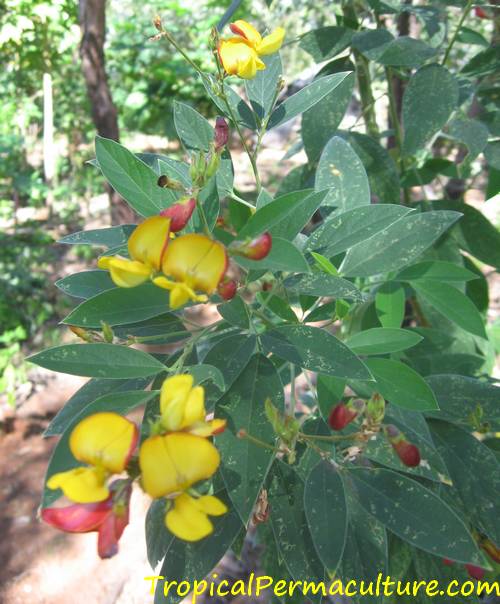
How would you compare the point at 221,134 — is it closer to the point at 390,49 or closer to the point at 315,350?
the point at 315,350

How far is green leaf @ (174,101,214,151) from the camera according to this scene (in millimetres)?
684

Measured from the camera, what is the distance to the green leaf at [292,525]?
0.62 metres

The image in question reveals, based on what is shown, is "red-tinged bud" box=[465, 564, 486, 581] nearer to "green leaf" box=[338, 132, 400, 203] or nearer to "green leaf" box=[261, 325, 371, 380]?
"green leaf" box=[261, 325, 371, 380]

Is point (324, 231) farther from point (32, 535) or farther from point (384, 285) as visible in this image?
point (32, 535)

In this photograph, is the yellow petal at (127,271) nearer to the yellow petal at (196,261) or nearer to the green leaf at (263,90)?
the yellow petal at (196,261)

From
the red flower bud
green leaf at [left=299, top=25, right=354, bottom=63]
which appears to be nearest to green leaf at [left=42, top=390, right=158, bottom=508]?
green leaf at [left=299, top=25, right=354, bottom=63]

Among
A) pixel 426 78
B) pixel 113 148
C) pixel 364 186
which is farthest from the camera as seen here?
pixel 426 78

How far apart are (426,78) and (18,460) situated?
1.93 m

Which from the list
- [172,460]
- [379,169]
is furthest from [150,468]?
[379,169]

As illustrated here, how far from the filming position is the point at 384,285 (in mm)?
793

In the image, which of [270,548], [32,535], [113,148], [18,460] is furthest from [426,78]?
[18,460]

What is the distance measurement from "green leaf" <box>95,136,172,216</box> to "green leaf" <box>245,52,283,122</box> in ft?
0.69

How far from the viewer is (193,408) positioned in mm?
421

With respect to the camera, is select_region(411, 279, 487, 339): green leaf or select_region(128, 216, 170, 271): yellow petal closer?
select_region(128, 216, 170, 271): yellow petal
